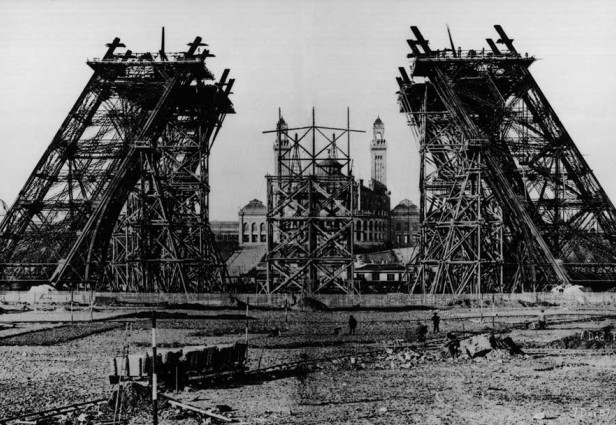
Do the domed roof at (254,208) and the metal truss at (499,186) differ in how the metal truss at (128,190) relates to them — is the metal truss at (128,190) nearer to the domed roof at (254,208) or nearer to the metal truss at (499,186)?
the metal truss at (499,186)

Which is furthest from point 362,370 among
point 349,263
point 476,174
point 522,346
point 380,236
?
point 380,236

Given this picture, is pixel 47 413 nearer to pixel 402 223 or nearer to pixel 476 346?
pixel 476 346

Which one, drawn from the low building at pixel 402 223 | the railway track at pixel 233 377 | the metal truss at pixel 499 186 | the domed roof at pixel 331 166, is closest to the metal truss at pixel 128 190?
the domed roof at pixel 331 166

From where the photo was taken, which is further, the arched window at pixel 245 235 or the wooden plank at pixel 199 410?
the arched window at pixel 245 235

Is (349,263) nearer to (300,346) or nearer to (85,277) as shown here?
(85,277)

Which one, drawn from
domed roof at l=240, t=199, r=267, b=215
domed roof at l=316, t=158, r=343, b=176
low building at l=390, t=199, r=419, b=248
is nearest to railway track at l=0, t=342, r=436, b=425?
domed roof at l=316, t=158, r=343, b=176

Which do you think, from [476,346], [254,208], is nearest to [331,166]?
Answer: [476,346]
